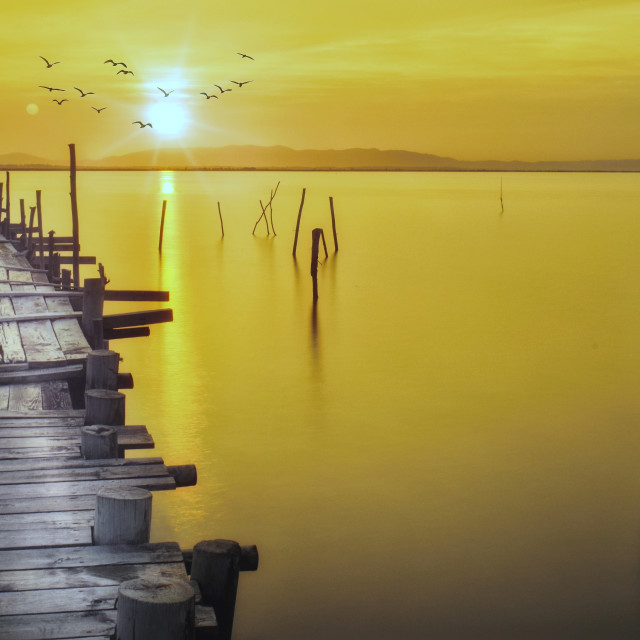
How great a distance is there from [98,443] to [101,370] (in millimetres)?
1424

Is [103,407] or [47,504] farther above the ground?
[103,407]

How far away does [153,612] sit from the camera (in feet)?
11.4

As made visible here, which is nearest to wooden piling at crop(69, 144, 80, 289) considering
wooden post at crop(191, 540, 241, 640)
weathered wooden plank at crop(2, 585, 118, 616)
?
wooden post at crop(191, 540, 241, 640)

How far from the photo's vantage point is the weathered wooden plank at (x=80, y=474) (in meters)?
5.94

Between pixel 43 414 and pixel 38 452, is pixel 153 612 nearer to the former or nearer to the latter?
pixel 38 452

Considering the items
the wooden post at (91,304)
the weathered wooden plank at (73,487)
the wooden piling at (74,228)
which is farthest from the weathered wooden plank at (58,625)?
the wooden piling at (74,228)

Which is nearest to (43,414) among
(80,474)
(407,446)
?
(80,474)

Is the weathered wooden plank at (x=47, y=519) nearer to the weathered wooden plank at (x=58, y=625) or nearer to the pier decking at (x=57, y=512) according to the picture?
the pier decking at (x=57, y=512)

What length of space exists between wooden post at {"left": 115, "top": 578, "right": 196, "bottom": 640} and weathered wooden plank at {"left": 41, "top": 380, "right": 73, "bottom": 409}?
5014mm

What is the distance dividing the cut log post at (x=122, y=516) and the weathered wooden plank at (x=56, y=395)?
362cm

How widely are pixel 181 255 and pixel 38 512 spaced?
37.9 meters

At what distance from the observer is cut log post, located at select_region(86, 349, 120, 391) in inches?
301

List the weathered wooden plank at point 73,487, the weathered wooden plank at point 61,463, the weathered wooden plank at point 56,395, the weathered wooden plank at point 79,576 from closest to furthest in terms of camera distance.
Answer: the weathered wooden plank at point 79,576
the weathered wooden plank at point 73,487
the weathered wooden plank at point 61,463
the weathered wooden plank at point 56,395

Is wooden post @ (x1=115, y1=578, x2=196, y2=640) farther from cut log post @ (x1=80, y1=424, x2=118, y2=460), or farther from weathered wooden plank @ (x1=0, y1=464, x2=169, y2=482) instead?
cut log post @ (x1=80, y1=424, x2=118, y2=460)
